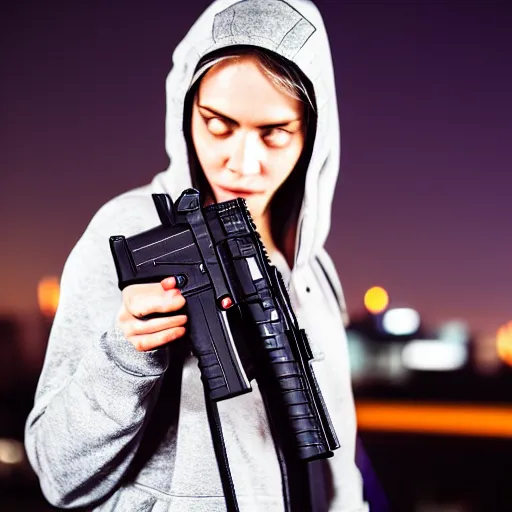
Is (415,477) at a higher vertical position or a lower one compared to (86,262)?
lower

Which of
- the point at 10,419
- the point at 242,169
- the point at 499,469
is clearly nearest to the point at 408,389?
the point at 499,469

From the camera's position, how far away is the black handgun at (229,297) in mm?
768

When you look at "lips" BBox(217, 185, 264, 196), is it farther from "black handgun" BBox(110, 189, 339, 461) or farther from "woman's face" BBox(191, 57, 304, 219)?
"black handgun" BBox(110, 189, 339, 461)

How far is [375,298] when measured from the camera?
5.57 feet

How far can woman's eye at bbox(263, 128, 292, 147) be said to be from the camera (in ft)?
3.11

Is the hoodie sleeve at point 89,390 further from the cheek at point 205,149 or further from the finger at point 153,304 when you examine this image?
the cheek at point 205,149

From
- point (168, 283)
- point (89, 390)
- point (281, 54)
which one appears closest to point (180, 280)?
point (168, 283)

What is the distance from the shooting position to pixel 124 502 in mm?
834

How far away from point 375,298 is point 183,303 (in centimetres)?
106

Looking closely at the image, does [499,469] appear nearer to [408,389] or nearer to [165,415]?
[408,389]

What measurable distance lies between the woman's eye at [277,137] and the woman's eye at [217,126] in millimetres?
65

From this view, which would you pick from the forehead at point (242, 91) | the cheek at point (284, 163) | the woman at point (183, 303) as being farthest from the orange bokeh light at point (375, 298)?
the forehead at point (242, 91)

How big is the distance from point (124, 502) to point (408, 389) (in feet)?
15.2

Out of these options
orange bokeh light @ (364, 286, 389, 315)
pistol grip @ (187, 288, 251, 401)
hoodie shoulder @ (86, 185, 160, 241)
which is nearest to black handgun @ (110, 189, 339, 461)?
pistol grip @ (187, 288, 251, 401)
